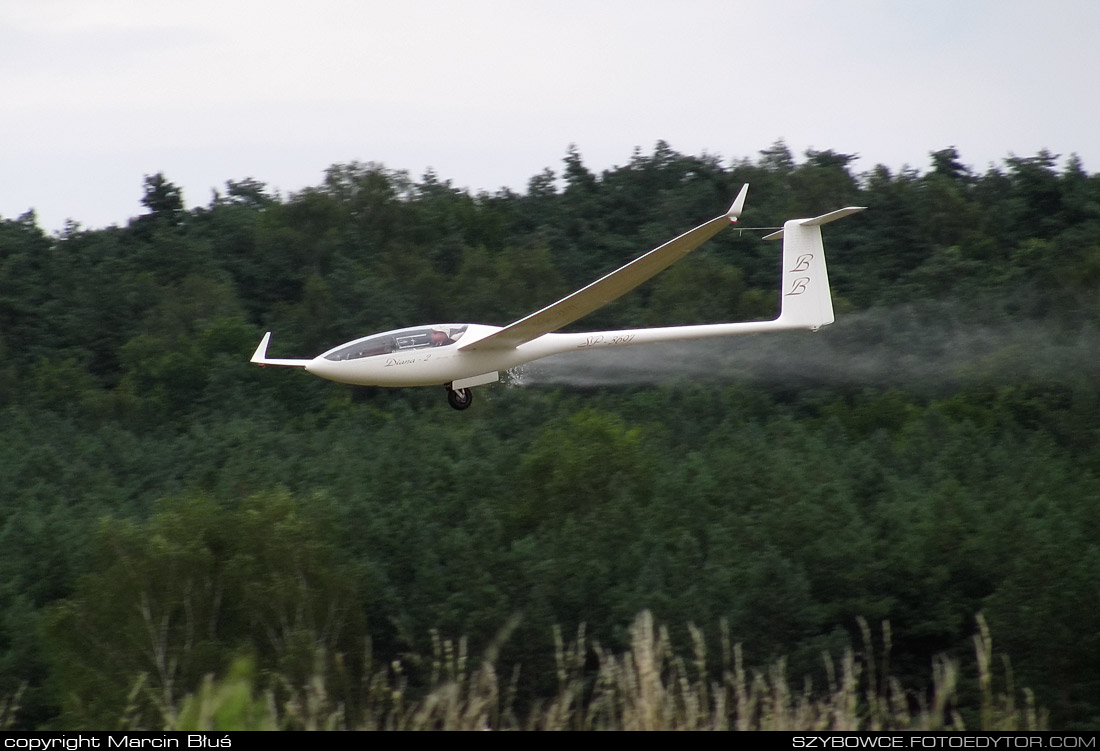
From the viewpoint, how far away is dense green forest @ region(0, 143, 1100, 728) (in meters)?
37.3

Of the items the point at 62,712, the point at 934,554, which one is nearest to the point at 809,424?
the point at 934,554

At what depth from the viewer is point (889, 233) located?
75.6 m

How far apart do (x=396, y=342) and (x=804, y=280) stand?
6377 mm

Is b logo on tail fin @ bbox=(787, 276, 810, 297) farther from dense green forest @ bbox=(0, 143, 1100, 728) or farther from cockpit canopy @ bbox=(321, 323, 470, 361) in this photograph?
cockpit canopy @ bbox=(321, 323, 470, 361)

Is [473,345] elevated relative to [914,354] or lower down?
elevated

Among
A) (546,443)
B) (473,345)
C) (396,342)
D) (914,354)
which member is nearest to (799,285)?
(473,345)

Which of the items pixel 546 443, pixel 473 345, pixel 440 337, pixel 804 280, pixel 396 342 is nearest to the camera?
pixel 396 342

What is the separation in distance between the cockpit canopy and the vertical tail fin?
5279mm

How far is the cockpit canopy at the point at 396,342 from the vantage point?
709 inches

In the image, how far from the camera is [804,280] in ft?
66.4

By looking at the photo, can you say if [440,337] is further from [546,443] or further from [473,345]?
[546,443]

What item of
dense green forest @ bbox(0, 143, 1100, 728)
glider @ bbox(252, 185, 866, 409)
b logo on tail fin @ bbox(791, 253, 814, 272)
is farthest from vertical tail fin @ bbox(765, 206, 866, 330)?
dense green forest @ bbox(0, 143, 1100, 728)

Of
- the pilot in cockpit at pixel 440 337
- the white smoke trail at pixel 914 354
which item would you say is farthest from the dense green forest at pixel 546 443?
the pilot in cockpit at pixel 440 337

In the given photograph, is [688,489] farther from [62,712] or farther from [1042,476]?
[62,712]
